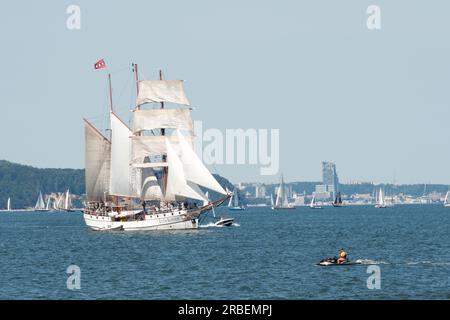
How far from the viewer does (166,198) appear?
418 feet

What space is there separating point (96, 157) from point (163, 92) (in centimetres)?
1246

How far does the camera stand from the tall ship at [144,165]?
420 ft

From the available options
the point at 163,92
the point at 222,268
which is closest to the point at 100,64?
the point at 163,92

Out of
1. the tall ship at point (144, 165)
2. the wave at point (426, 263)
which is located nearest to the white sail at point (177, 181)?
the tall ship at point (144, 165)

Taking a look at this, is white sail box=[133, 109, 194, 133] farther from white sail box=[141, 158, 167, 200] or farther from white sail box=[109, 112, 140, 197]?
white sail box=[141, 158, 167, 200]

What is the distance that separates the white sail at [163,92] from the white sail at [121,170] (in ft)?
17.0

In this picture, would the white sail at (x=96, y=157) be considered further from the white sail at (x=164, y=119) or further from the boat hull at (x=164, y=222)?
the boat hull at (x=164, y=222)

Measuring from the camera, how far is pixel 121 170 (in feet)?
428

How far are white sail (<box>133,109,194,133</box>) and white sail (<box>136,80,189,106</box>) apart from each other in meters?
1.38

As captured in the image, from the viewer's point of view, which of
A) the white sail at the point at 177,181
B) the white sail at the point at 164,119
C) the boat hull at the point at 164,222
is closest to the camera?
the white sail at the point at 177,181

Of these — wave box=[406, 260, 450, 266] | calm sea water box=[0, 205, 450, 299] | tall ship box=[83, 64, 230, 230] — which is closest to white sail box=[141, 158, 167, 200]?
tall ship box=[83, 64, 230, 230]

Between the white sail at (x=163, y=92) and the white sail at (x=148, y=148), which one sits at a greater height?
the white sail at (x=163, y=92)
